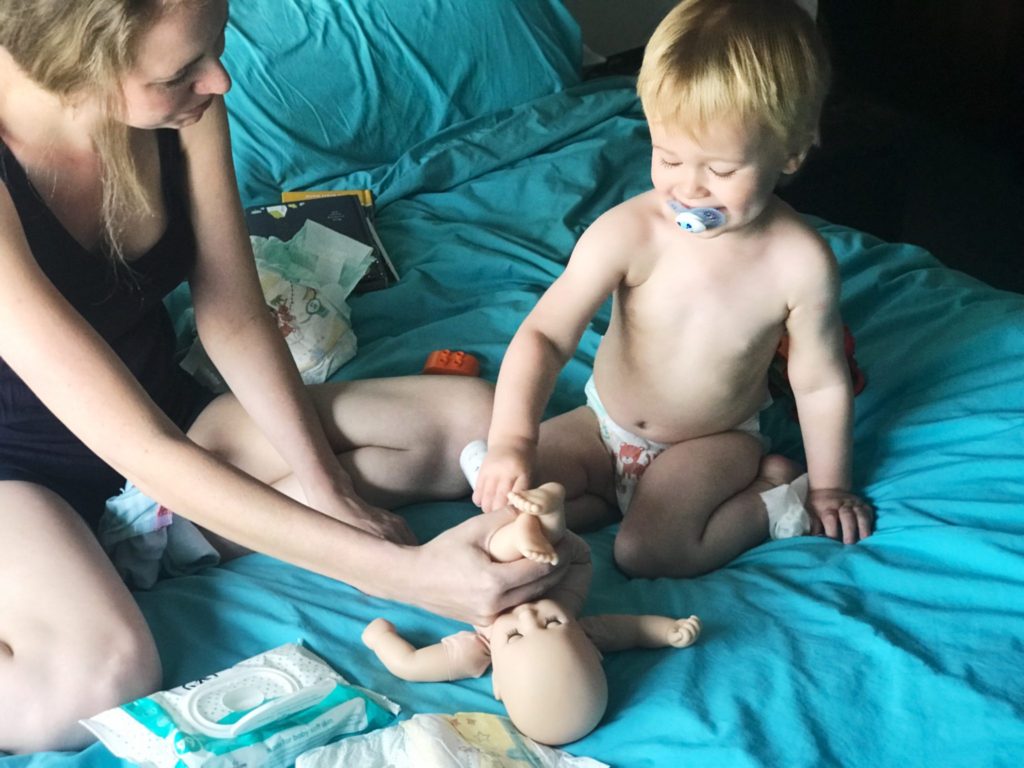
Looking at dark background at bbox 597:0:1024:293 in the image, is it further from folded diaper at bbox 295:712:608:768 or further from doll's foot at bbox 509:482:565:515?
folded diaper at bbox 295:712:608:768

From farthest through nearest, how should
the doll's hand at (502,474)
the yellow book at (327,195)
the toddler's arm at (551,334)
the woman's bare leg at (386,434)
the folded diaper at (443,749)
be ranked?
1. the yellow book at (327,195)
2. the woman's bare leg at (386,434)
3. the toddler's arm at (551,334)
4. the doll's hand at (502,474)
5. the folded diaper at (443,749)

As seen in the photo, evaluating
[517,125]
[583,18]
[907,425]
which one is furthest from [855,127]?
[907,425]

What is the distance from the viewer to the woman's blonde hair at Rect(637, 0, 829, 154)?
3.74ft

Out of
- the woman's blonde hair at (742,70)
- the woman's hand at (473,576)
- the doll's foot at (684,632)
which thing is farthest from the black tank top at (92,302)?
the doll's foot at (684,632)

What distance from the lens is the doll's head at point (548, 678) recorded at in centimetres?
99

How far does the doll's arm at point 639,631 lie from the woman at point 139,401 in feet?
0.25

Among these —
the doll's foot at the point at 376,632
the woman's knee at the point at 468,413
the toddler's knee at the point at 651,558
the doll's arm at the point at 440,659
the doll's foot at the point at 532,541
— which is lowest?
the toddler's knee at the point at 651,558

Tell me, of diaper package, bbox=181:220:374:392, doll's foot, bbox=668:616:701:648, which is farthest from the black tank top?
doll's foot, bbox=668:616:701:648

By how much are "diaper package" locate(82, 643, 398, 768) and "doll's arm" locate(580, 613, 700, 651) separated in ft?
0.69

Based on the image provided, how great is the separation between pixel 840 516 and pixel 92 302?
0.88m

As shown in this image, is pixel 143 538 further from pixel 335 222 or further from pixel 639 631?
pixel 335 222

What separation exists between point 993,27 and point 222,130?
2660 millimetres

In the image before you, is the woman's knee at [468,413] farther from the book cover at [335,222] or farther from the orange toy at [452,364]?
the book cover at [335,222]

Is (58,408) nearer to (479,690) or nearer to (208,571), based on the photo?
(208,571)
